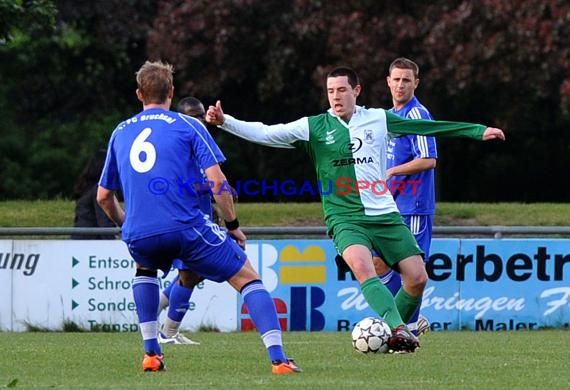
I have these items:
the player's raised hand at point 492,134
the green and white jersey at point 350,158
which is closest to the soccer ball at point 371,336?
the green and white jersey at point 350,158

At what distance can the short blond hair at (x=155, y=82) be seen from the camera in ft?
28.3

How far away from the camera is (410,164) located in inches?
445

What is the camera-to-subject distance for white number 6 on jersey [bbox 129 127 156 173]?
8.48m

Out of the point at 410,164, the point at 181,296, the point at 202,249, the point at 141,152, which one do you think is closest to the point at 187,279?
the point at 181,296

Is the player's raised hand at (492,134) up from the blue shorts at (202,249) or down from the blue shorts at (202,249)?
up

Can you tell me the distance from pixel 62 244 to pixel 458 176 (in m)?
17.5

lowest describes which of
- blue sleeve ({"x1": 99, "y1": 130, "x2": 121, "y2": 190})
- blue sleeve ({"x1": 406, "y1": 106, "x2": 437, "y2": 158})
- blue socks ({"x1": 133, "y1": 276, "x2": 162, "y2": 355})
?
blue socks ({"x1": 133, "y1": 276, "x2": 162, "y2": 355})

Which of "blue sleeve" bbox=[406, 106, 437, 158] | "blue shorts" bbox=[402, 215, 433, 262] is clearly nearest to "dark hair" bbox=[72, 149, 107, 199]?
"blue shorts" bbox=[402, 215, 433, 262]

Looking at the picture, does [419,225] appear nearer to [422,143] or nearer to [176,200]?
[422,143]

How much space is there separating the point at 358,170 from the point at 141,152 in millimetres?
1947

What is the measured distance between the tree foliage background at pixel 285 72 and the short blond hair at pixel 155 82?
30.4 ft

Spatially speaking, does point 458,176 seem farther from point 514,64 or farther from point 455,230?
point 455,230

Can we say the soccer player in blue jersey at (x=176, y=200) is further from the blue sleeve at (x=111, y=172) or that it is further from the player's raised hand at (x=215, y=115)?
the player's raised hand at (x=215, y=115)

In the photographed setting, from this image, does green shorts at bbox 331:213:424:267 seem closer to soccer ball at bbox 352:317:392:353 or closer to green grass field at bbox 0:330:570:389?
soccer ball at bbox 352:317:392:353
